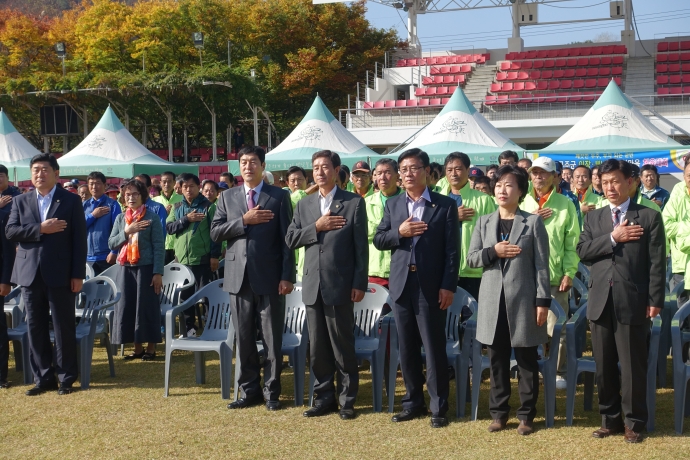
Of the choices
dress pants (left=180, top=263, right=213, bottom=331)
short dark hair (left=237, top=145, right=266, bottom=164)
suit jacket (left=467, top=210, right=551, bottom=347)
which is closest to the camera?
suit jacket (left=467, top=210, right=551, bottom=347)

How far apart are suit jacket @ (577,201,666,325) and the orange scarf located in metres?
4.22

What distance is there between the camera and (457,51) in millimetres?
30531

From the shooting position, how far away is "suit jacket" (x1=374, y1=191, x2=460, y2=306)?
16.1ft

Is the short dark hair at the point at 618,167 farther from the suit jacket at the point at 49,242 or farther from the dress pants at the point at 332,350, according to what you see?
the suit jacket at the point at 49,242

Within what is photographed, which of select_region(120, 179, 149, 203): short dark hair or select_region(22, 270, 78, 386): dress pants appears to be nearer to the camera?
select_region(22, 270, 78, 386): dress pants

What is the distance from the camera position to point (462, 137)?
40.2 ft

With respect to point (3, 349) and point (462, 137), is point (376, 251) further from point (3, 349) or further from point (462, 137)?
point (462, 137)

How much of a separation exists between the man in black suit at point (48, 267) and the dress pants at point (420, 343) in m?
2.80

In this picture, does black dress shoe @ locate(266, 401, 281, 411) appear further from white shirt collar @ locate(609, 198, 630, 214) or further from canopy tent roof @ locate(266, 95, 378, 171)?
canopy tent roof @ locate(266, 95, 378, 171)

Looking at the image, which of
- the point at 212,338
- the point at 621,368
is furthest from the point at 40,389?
the point at 621,368

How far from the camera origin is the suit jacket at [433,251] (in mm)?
4914

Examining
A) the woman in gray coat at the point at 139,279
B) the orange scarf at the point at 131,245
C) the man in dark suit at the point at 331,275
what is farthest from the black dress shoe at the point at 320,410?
the orange scarf at the point at 131,245

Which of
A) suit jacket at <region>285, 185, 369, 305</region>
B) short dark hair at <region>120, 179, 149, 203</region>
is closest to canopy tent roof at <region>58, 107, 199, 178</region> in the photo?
short dark hair at <region>120, 179, 149, 203</region>

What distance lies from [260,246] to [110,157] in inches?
423
